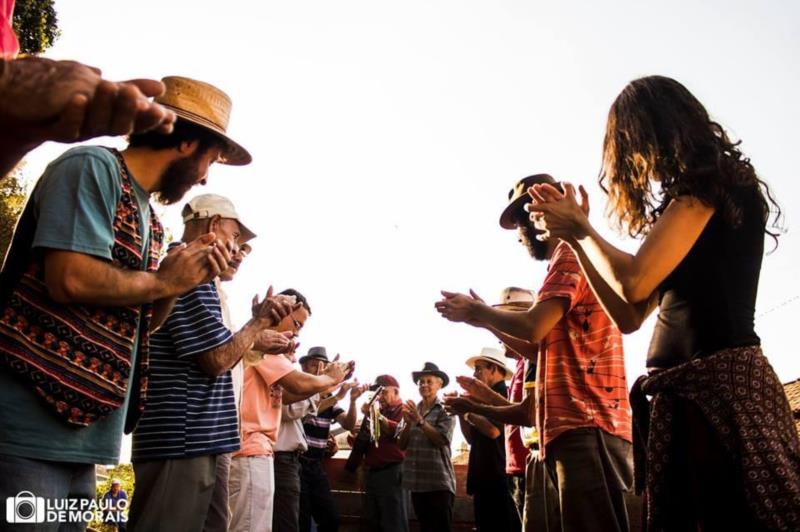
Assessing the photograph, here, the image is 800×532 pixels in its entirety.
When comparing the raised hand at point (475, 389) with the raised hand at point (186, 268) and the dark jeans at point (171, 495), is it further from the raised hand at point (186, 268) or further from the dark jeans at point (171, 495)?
the raised hand at point (186, 268)

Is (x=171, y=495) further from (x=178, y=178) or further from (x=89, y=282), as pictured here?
(x=178, y=178)

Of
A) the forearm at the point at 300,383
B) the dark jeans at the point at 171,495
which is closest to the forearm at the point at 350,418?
the forearm at the point at 300,383

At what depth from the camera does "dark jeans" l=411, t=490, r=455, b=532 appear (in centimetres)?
804

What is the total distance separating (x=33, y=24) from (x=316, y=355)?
34.4 feet

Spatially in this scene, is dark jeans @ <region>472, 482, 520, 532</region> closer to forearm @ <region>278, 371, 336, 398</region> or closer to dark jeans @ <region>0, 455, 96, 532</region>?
forearm @ <region>278, 371, 336, 398</region>

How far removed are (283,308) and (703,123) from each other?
2121 millimetres

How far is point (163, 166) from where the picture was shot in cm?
270

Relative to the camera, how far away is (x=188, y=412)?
10.1 feet

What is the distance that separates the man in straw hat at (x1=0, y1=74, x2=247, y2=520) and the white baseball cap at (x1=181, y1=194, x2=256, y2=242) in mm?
1765

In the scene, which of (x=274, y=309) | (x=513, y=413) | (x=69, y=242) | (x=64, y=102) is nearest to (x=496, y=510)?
(x=513, y=413)

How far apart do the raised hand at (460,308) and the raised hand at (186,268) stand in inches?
52.2

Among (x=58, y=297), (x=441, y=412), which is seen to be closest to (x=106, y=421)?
(x=58, y=297)

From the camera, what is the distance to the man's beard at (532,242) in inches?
162

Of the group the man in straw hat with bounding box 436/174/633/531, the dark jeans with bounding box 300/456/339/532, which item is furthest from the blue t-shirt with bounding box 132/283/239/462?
the dark jeans with bounding box 300/456/339/532
